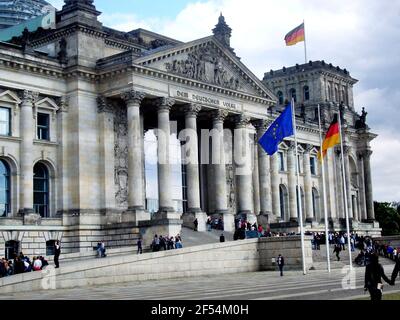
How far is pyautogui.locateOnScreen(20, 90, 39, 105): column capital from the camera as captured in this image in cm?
5516

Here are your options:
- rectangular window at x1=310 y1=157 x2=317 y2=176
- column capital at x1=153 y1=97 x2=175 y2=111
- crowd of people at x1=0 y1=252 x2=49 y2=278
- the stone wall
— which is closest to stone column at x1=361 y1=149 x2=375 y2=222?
rectangular window at x1=310 y1=157 x2=317 y2=176

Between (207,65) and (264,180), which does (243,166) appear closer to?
(264,180)

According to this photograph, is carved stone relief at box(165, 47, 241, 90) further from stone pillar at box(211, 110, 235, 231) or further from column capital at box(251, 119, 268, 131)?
column capital at box(251, 119, 268, 131)

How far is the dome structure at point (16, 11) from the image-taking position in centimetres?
7612

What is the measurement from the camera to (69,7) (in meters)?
59.4

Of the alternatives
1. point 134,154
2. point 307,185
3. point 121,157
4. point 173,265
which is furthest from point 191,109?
point 307,185

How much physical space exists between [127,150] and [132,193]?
172 inches

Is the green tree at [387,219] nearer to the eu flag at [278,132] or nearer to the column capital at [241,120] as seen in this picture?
the column capital at [241,120]

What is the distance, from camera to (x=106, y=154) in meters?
58.6

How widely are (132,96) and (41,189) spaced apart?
10220 mm

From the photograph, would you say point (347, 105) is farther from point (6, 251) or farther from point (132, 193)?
point (6, 251)

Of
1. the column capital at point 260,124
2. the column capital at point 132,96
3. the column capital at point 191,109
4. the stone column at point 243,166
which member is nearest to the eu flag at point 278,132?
the column capital at point 132,96

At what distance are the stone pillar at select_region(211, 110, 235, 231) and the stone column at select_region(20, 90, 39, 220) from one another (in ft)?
56.4
